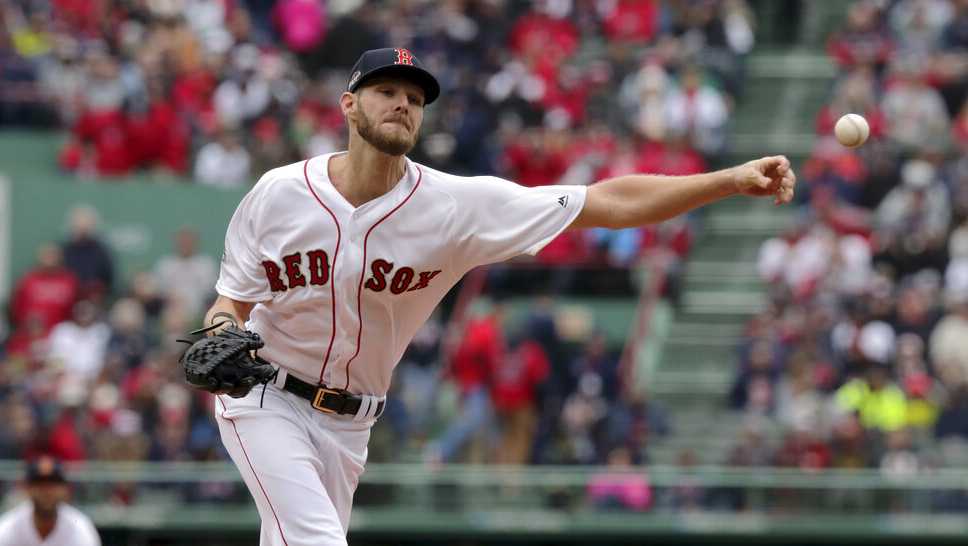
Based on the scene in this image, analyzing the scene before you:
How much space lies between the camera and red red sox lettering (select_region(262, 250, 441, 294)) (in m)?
7.27

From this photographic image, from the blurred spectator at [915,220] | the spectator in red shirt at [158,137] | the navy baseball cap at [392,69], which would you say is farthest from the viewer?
the spectator in red shirt at [158,137]

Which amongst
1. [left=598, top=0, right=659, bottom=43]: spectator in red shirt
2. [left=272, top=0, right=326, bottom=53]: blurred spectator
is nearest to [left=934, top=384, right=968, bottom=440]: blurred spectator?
[left=598, top=0, right=659, bottom=43]: spectator in red shirt

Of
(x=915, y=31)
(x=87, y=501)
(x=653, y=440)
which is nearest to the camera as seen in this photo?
(x=87, y=501)

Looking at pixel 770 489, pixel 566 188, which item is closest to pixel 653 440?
pixel 770 489

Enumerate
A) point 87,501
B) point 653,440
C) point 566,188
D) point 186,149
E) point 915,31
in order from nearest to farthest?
1. point 566,188
2. point 87,501
3. point 653,440
4. point 186,149
5. point 915,31

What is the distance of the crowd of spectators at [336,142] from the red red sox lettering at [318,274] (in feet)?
28.9

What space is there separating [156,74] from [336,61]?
87.1 inches

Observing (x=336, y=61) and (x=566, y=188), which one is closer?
(x=566, y=188)

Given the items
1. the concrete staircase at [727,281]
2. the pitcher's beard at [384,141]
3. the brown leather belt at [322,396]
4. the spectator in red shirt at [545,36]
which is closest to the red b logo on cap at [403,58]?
the pitcher's beard at [384,141]


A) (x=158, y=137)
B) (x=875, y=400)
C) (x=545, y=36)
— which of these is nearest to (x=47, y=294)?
(x=158, y=137)

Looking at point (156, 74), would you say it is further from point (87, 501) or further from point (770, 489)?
point (770, 489)

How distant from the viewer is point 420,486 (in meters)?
15.8

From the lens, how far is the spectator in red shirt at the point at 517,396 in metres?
16.2

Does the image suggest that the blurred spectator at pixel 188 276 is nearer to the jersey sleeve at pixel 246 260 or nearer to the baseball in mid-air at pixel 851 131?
the jersey sleeve at pixel 246 260
